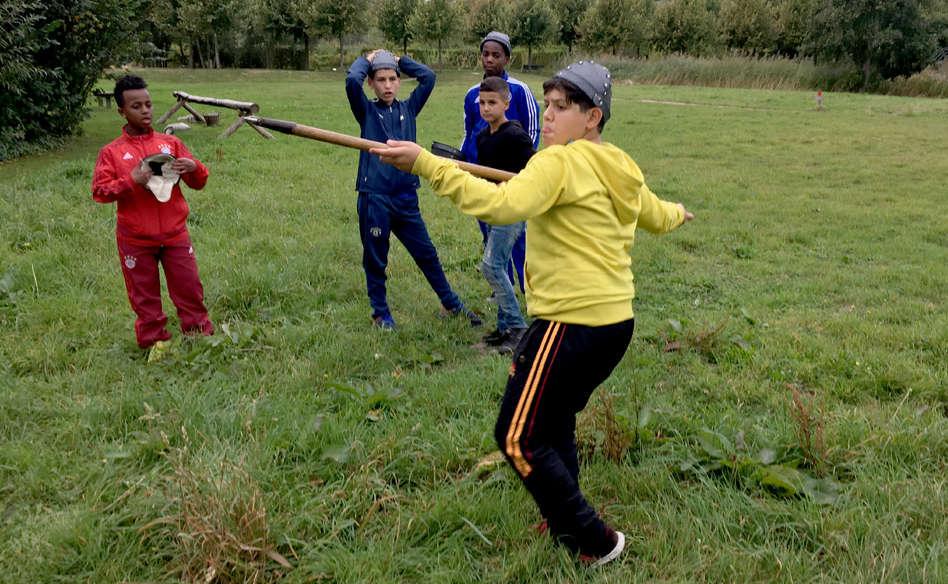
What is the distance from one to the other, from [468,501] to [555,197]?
1.50 m

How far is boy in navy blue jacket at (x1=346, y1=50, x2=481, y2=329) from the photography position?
5.43 m

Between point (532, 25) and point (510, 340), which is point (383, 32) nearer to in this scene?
point (532, 25)

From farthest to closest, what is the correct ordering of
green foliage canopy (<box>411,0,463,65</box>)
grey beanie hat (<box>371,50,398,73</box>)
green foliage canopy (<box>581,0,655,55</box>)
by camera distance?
green foliage canopy (<box>581,0,655,55</box>), green foliage canopy (<box>411,0,463,65</box>), grey beanie hat (<box>371,50,398,73</box>)

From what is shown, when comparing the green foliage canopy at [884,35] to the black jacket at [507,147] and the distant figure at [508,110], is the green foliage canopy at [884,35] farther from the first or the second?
the black jacket at [507,147]

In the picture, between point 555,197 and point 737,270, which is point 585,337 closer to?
point 555,197

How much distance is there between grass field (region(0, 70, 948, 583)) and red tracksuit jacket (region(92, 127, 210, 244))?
2.82 ft

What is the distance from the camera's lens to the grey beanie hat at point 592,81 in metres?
2.70

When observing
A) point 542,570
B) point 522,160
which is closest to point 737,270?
point 522,160

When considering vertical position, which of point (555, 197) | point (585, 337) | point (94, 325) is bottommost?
point (94, 325)

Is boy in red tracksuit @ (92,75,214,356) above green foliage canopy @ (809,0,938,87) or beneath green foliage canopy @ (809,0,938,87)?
beneath

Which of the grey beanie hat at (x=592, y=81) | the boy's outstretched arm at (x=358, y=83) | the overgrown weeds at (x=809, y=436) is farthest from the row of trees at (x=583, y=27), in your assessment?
the grey beanie hat at (x=592, y=81)

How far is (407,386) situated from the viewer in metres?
4.61

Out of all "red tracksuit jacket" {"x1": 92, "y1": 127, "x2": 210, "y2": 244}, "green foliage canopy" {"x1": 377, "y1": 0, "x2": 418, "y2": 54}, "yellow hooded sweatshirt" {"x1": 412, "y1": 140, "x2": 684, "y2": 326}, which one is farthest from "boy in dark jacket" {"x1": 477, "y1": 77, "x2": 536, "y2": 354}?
"green foliage canopy" {"x1": 377, "y1": 0, "x2": 418, "y2": 54}

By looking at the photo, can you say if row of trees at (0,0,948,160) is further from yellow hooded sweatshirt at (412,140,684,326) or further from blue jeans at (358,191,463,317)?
yellow hooded sweatshirt at (412,140,684,326)
